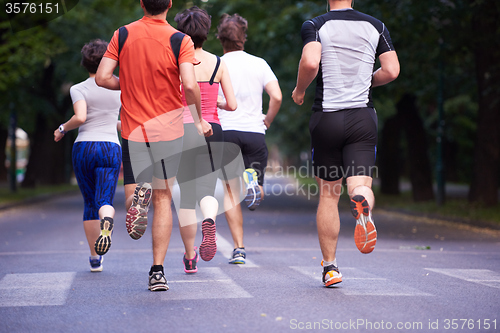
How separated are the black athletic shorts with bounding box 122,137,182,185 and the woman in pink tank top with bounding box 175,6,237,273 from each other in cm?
34

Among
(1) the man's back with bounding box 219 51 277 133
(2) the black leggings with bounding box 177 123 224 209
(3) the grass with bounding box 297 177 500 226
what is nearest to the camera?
(2) the black leggings with bounding box 177 123 224 209

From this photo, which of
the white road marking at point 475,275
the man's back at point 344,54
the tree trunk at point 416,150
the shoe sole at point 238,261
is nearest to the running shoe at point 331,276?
the man's back at point 344,54

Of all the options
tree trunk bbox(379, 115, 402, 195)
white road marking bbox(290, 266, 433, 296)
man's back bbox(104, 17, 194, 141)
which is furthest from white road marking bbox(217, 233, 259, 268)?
tree trunk bbox(379, 115, 402, 195)

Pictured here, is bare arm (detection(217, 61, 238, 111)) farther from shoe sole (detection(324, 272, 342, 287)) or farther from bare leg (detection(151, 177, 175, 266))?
shoe sole (detection(324, 272, 342, 287))

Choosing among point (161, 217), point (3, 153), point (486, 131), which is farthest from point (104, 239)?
point (3, 153)

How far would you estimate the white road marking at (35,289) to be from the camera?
4.94 meters

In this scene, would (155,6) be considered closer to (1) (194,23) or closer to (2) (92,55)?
(1) (194,23)

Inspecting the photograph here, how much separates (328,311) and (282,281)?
4.68ft

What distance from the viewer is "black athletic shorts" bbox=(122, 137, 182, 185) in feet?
16.9

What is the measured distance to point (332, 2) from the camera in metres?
5.32

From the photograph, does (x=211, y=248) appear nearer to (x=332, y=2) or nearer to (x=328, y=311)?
(x=328, y=311)

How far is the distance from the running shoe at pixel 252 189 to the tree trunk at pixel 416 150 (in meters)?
16.0

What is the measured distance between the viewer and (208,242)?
17.7ft

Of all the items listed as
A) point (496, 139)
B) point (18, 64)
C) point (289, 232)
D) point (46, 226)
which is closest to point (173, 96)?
point (289, 232)
